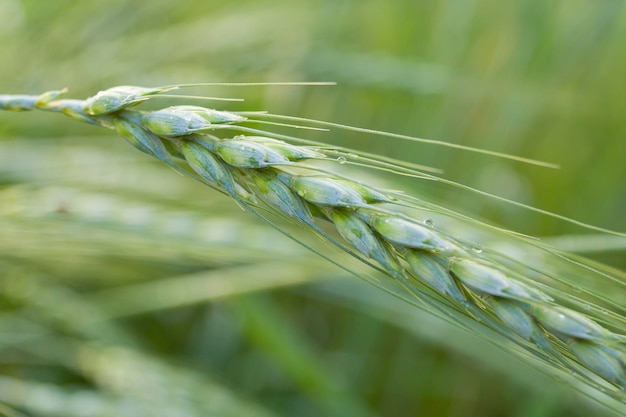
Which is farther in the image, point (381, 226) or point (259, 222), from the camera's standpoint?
point (259, 222)

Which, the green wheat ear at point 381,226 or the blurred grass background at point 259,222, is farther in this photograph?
the blurred grass background at point 259,222

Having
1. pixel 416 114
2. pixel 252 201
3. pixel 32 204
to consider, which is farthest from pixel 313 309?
pixel 252 201

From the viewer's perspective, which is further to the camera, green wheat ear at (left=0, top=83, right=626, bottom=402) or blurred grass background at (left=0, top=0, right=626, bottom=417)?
blurred grass background at (left=0, top=0, right=626, bottom=417)

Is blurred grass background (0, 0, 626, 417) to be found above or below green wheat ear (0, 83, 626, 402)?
A: above

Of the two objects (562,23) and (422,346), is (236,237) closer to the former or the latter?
(422,346)

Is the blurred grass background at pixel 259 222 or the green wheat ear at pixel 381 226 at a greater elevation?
the blurred grass background at pixel 259 222
